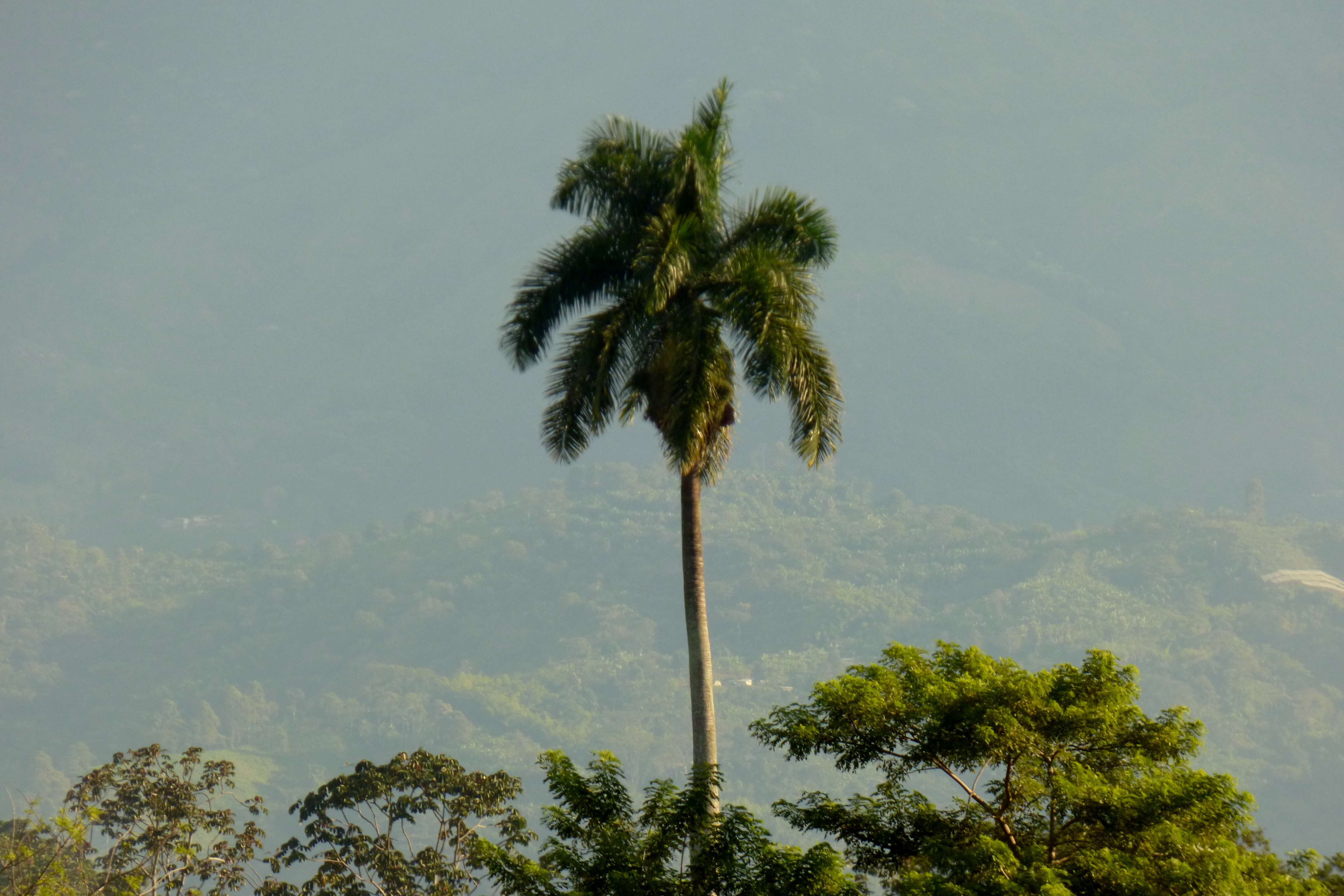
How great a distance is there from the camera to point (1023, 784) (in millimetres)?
17234

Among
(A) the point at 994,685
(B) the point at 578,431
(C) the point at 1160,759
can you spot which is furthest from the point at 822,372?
(C) the point at 1160,759

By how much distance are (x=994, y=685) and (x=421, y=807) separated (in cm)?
2014

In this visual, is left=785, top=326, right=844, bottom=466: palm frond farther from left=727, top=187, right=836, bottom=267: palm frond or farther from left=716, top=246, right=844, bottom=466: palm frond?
left=727, top=187, right=836, bottom=267: palm frond

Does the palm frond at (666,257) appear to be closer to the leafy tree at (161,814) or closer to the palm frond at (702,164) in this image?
the palm frond at (702,164)

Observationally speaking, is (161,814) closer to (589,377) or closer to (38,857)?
(38,857)

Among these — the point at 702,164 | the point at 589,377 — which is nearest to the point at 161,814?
the point at 589,377

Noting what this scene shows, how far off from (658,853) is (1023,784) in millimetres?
4523

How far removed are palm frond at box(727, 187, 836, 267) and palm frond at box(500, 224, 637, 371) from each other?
156 cm

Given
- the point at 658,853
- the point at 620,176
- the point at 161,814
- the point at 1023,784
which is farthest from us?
the point at 161,814

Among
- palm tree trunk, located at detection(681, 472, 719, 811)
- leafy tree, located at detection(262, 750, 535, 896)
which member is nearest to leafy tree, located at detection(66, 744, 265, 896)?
leafy tree, located at detection(262, 750, 535, 896)

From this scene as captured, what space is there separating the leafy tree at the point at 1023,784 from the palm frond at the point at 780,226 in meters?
5.68

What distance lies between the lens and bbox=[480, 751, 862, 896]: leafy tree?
15.9 m

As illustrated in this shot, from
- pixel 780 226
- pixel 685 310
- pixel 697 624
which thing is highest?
pixel 780 226

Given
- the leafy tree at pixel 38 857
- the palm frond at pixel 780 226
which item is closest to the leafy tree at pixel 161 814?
the leafy tree at pixel 38 857
